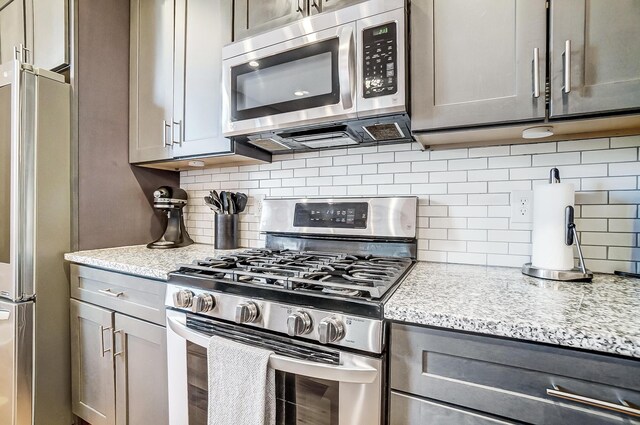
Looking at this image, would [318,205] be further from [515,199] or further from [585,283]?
[585,283]

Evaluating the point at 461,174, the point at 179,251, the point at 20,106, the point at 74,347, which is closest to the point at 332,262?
the point at 461,174

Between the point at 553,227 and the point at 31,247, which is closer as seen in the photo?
the point at 553,227

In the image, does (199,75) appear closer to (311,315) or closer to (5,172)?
(5,172)

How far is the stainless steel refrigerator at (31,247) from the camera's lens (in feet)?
4.82

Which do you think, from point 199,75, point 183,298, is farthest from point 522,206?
point 199,75

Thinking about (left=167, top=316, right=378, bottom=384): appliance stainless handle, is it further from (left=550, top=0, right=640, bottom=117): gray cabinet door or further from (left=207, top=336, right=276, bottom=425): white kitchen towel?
(left=550, top=0, right=640, bottom=117): gray cabinet door

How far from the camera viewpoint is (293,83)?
4.29ft

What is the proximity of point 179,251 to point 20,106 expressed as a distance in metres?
0.99

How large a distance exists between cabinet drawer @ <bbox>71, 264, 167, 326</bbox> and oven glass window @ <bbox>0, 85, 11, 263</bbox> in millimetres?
294

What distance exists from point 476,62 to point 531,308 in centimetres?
79

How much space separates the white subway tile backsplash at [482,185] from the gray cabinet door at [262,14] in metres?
0.63

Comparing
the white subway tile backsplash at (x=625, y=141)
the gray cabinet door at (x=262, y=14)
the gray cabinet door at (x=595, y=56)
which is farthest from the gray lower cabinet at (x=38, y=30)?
the white subway tile backsplash at (x=625, y=141)

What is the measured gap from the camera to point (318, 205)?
1610 mm

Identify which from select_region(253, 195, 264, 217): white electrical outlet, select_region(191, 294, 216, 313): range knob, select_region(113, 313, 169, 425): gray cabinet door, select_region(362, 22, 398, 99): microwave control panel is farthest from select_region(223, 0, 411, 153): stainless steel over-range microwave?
select_region(113, 313, 169, 425): gray cabinet door
